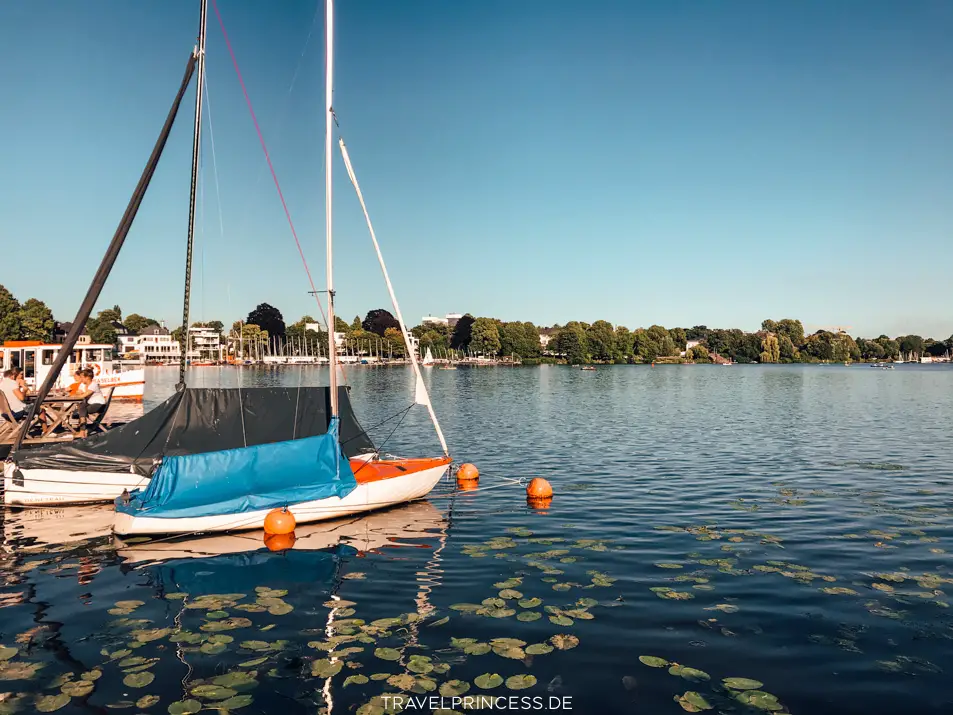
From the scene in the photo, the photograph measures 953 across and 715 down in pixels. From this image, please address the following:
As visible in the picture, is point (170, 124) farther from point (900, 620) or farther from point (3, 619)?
point (900, 620)

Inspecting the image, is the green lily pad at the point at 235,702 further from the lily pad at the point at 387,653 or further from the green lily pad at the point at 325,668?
the lily pad at the point at 387,653

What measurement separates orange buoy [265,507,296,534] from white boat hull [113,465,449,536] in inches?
18.6

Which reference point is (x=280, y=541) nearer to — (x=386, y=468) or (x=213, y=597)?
(x=213, y=597)

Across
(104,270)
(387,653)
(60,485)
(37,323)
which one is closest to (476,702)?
(387,653)

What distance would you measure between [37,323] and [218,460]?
143m

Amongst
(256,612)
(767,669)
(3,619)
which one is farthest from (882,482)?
(3,619)

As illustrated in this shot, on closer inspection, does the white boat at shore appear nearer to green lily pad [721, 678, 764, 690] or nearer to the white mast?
the white mast

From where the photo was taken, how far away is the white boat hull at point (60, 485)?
2186 cm

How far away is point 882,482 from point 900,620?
1786 cm

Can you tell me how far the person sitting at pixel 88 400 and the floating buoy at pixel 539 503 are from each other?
767 inches

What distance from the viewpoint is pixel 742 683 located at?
10.6 meters

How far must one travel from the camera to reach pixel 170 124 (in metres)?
22.0

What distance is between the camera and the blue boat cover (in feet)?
60.9

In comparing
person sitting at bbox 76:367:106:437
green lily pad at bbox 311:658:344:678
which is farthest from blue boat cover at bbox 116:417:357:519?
person sitting at bbox 76:367:106:437
